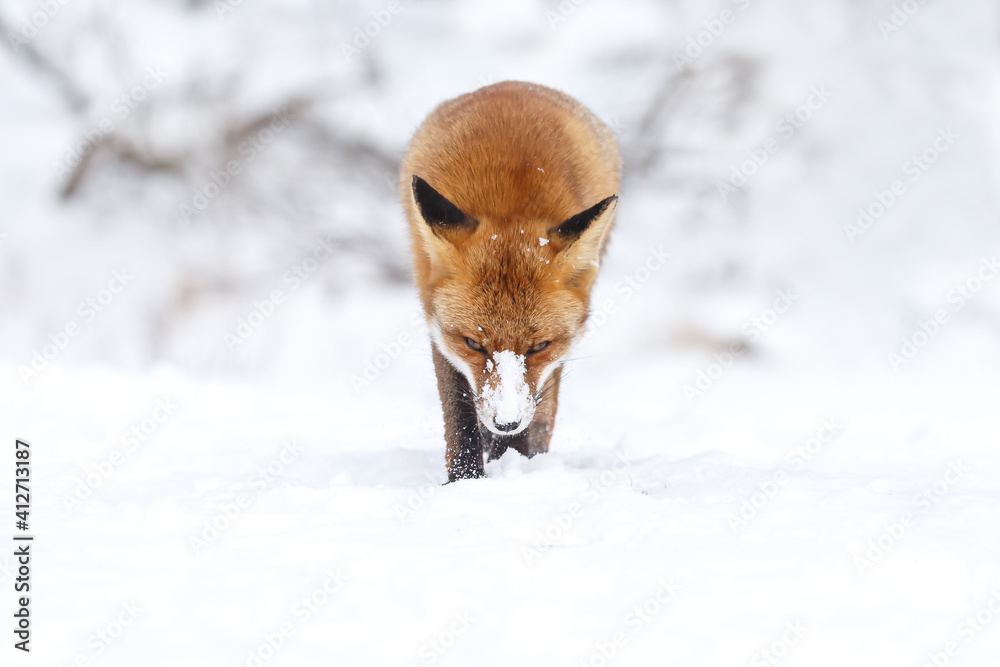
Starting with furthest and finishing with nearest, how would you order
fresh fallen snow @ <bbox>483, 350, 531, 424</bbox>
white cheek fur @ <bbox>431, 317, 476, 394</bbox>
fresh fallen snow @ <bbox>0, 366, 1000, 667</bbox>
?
white cheek fur @ <bbox>431, 317, 476, 394</bbox> → fresh fallen snow @ <bbox>483, 350, 531, 424</bbox> → fresh fallen snow @ <bbox>0, 366, 1000, 667</bbox>

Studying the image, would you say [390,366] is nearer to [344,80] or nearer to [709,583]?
[344,80]

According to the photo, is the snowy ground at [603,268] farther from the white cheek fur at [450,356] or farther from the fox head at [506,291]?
the fox head at [506,291]

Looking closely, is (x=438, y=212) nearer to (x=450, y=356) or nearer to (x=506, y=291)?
(x=506, y=291)

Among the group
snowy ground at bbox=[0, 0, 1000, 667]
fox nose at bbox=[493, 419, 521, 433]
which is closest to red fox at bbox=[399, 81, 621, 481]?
fox nose at bbox=[493, 419, 521, 433]

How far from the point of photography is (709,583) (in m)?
2.26

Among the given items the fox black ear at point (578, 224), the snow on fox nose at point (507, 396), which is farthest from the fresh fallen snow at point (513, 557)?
the fox black ear at point (578, 224)

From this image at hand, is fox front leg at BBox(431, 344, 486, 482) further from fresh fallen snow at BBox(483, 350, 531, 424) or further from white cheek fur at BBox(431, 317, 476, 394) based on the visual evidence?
fresh fallen snow at BBox(483, 350, 531, 424)

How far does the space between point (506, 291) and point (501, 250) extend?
190mm

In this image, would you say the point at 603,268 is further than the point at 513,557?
Yes

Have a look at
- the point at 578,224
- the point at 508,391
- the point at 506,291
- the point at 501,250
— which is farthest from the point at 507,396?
the point at 578,224

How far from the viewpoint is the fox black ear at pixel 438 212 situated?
3.28 metres

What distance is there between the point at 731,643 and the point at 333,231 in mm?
8391

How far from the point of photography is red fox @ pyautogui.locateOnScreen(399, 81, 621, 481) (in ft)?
11.0

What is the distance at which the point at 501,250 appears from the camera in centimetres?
340
